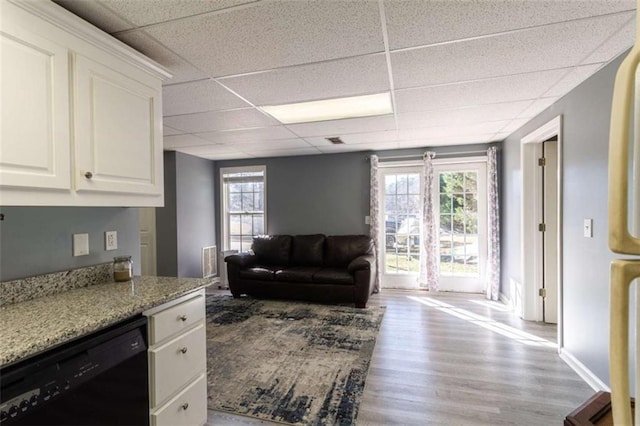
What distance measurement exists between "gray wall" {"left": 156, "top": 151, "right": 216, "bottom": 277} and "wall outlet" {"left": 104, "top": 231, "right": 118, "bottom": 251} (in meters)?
2.94

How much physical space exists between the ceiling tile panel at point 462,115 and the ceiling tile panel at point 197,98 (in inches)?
66.1

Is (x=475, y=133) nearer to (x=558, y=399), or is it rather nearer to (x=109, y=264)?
(x=558, y=399)

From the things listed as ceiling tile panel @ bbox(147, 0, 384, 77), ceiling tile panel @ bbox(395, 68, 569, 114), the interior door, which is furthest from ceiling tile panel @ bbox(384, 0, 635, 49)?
the interior door

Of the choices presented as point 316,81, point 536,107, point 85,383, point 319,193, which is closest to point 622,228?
point 85,383

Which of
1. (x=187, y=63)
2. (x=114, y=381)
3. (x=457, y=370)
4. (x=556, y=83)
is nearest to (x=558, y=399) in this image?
(x=457, y=370)

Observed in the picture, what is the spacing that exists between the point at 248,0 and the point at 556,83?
2.38 m

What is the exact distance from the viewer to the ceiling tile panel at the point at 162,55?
5.38 ft

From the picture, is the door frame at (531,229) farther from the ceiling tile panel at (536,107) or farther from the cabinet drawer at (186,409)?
the cabinet drawer at (186,409)

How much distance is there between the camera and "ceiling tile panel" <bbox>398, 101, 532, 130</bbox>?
9.48 feet

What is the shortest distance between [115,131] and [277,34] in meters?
1.00

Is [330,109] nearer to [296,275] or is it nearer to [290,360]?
[296,275]

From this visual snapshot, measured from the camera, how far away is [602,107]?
82.5 inches

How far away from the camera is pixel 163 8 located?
1408mm

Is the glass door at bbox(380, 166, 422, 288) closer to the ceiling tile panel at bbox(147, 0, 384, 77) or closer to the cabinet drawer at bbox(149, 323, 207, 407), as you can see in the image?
the ceiling tile panel at bbox(147, 0, 384, 77)
